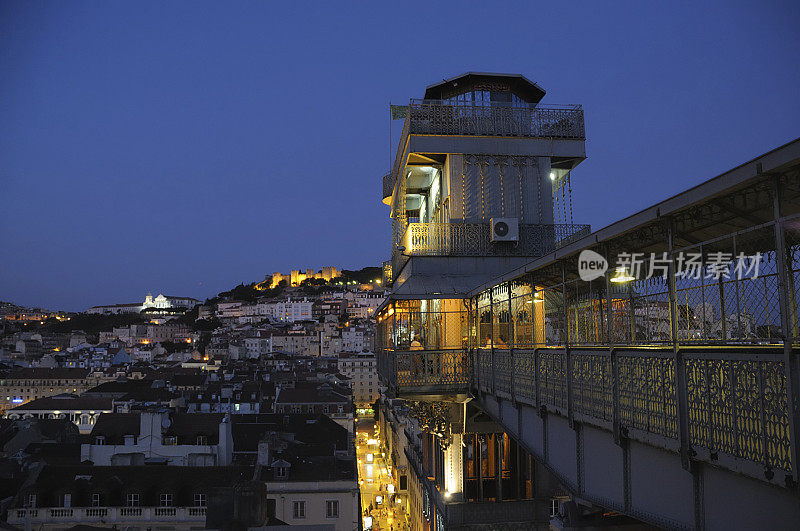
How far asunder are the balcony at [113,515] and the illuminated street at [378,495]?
53.1 ft

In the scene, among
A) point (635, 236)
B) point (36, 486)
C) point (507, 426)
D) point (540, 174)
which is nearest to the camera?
point (635, 236)

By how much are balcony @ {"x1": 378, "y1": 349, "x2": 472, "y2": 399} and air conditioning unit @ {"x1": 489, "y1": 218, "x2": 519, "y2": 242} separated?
17.4ft

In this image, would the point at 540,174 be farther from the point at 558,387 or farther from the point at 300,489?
the point at 300,489

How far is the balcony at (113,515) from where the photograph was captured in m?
31.5

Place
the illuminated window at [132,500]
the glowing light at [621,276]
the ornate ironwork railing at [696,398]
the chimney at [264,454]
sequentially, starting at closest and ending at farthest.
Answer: the ornate ironwork railing at [696,398] < the glowing light at [621,276] < the illuminated window at [132,500] < the chimney at [264,454]

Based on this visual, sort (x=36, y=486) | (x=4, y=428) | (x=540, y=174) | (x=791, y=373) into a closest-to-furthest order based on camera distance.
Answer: (x=791, y=373), (x=540, y=174), (x=36, y=486), (x=4, y=428)

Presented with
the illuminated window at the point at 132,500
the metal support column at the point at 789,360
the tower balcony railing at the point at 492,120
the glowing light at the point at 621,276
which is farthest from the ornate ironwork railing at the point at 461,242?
the illuminated window at the point at 132,500

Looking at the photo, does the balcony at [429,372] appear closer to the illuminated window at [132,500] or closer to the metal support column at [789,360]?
the metal support column at [789,360]

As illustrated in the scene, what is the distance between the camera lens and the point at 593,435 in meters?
8.48

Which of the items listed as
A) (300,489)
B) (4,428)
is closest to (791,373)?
(300,489)

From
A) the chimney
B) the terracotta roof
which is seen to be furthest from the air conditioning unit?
the terracotta roof

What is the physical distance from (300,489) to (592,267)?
2905 centimetres

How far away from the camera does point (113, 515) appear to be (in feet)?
105

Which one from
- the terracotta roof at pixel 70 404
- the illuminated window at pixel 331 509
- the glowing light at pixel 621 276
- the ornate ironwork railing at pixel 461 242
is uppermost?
the ornate ironwork railing at pixel 461 242
